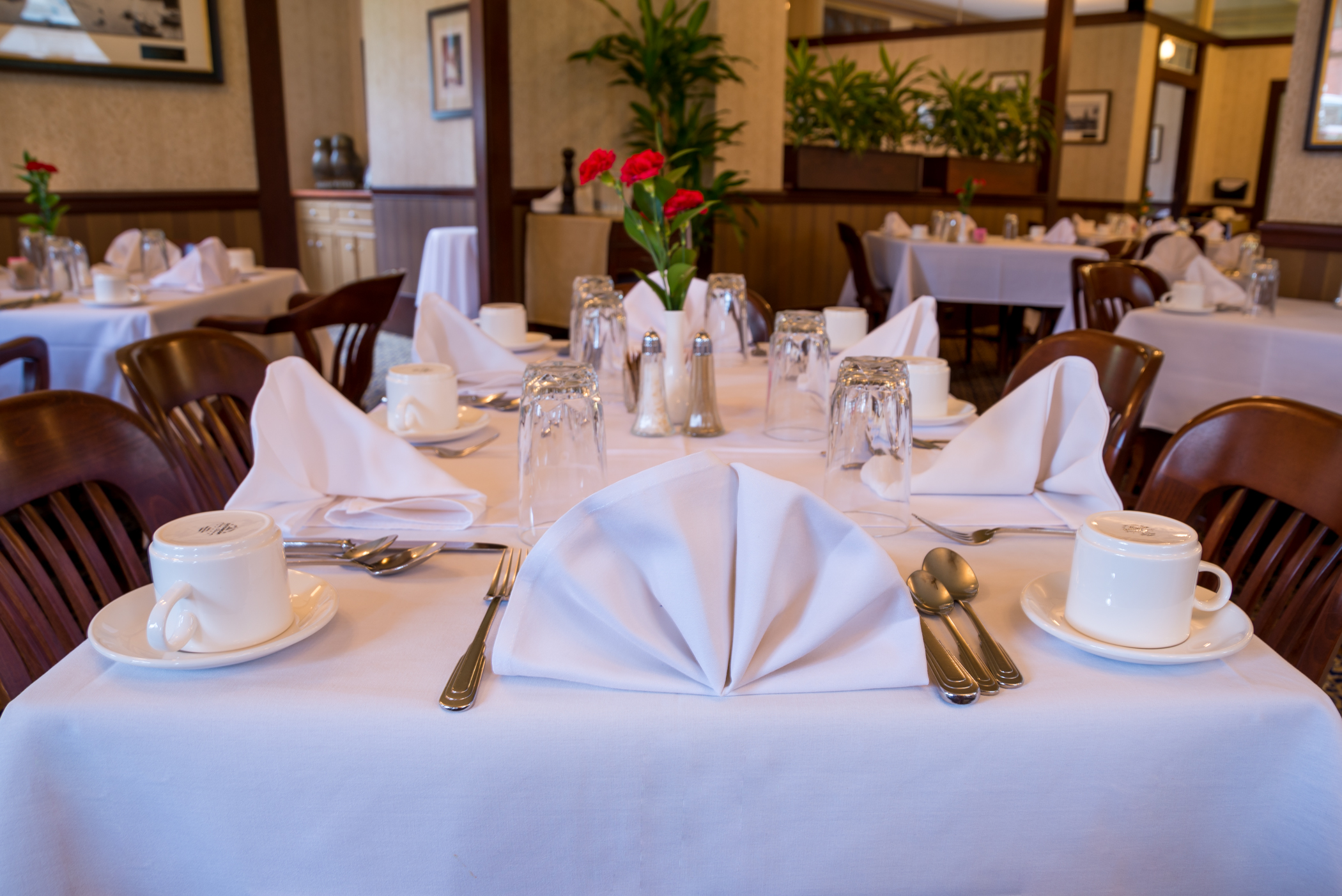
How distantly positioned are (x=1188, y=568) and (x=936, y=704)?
22cm

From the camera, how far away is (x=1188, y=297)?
8.93ft

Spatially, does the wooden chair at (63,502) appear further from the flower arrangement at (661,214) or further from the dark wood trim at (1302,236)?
the dark wood trim at (1302,236)

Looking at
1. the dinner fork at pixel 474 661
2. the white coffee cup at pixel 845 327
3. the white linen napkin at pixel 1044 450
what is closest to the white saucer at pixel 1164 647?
the white linen napkin at pixel 1044 450

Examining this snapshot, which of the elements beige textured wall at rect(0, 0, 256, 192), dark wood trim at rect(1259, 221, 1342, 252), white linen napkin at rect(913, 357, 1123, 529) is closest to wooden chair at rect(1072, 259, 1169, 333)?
dark wood trim at rect(1259, 221, 1342, 252)

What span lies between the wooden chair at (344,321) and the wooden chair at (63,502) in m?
1.52

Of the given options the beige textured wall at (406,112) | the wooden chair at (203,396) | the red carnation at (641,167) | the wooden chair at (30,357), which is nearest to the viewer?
the red carnation at (641,167)

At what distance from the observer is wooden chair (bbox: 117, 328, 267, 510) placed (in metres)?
1.37

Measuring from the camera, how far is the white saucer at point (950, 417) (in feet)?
4.60

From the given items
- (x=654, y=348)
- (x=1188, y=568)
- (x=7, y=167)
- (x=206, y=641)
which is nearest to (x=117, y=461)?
(x=206, y=641)

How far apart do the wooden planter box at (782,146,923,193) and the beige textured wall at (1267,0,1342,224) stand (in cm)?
297

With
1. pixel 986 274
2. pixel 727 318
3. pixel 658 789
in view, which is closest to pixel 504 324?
pixel 727 318

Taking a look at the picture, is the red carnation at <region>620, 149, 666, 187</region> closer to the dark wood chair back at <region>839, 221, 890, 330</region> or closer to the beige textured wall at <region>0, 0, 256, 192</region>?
the beige textured wall at <region>0, 0, 256, 192</region>

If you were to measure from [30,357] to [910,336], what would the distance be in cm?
186

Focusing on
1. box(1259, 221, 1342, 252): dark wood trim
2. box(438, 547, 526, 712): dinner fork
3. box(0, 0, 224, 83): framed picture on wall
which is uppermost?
box(0, 0, 224, 83): framed picture on wall
